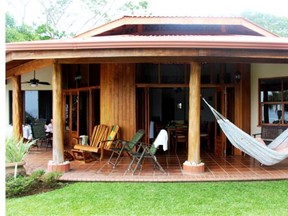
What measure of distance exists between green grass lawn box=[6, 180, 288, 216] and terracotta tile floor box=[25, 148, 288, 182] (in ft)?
0.64

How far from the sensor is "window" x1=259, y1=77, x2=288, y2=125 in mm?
7391

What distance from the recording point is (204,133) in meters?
8.60

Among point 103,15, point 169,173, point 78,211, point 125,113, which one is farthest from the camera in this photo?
point 103,15

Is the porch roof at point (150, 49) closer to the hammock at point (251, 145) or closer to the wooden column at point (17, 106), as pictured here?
the hammock at point (251, 145)

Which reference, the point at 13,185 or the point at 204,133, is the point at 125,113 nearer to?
the point at 204,133

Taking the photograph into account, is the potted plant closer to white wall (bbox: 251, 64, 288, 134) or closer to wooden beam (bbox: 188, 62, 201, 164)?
wooden beam (bbox: 188, 62, 201, 164)

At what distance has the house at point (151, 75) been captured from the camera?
490 cm

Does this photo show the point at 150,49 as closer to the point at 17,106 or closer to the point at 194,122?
the point at 194,122

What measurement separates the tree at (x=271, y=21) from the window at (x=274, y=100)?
2031cm

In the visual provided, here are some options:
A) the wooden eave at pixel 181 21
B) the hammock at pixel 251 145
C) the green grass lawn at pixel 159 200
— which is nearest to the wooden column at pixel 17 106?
the wooden eave at pixel 181 21

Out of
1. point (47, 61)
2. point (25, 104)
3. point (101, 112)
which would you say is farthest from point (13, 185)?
point (25, 104)

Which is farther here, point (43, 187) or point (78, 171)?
point (78, 171)

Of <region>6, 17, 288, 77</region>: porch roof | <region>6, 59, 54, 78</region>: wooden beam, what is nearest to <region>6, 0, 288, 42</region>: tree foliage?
<region>6, 59, 54, 78</region>: wooden beam

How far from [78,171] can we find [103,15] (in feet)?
59.1
